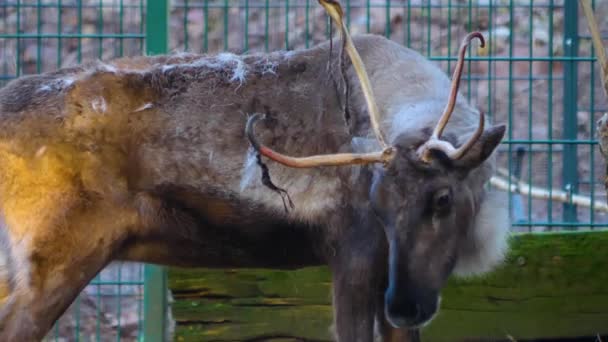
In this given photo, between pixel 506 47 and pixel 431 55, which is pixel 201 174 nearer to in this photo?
pixel 431 55

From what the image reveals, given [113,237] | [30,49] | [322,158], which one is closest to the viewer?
[322,158]

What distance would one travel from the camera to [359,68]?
546 cm

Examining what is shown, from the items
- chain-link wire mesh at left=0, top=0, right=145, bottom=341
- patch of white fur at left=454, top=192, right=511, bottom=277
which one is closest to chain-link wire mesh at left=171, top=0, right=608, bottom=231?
chain-link wire mesh at left=0, top=0, right=145, bottom=341

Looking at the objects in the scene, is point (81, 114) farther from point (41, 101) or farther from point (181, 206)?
point (181, 206)

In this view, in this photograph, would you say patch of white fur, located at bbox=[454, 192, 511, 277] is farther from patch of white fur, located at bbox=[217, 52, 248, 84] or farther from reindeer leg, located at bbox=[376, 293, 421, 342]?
patch of white fur, located at bbox=[217, 52, 248, 84]

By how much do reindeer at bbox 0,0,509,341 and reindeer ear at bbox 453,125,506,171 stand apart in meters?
0.14

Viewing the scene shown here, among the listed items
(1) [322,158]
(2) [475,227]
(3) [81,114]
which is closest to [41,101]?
(3) [81,114]

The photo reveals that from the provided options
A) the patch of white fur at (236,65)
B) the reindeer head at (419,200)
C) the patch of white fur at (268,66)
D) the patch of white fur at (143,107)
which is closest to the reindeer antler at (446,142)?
the reindeer head at (419,200)

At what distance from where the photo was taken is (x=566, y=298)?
6840 millimetres

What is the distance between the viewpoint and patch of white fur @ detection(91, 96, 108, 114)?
5.88 m

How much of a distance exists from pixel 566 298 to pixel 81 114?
10.0 feet

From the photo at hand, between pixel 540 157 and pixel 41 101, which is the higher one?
pixel 41 101

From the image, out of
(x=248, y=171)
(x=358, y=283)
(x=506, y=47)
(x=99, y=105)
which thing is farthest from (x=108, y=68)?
(x=506, y=47)

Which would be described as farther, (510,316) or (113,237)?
(510,316)
